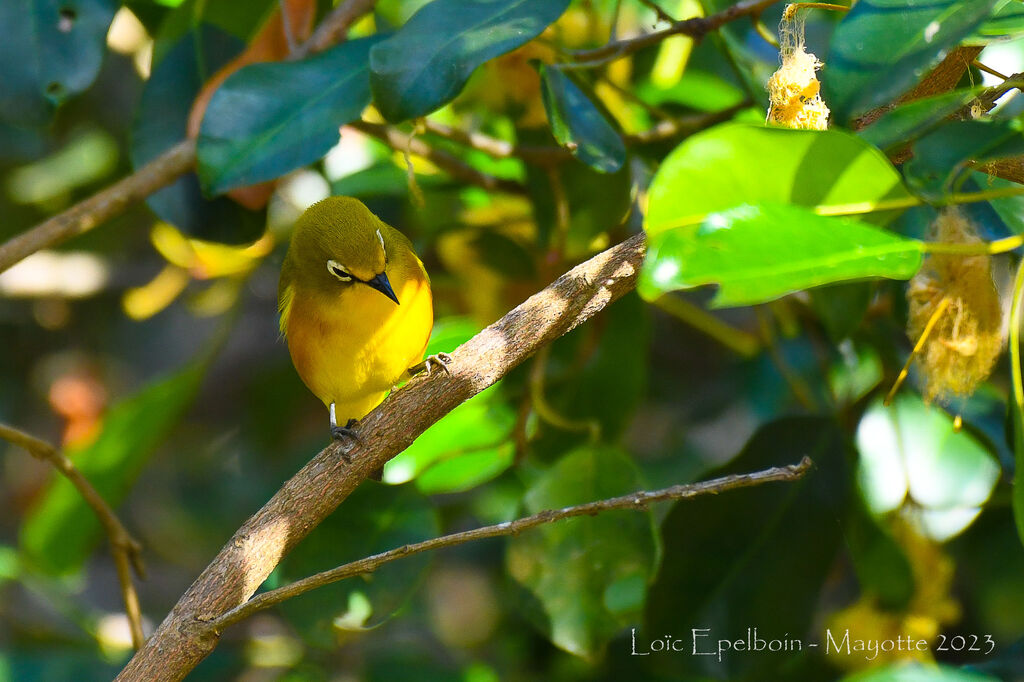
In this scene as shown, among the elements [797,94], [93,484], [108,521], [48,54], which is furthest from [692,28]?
[93,484]

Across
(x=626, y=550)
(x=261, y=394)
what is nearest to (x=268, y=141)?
(x=626, y=550)

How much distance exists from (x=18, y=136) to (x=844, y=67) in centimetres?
229

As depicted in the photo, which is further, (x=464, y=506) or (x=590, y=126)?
(x=464, y=506)

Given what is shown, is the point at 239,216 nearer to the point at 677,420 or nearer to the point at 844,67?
the point at 844,67

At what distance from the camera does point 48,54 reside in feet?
5.42

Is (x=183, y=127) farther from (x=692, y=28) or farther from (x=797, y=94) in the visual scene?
(x=797, y=94)

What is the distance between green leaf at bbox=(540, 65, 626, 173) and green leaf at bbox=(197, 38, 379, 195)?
0.30m

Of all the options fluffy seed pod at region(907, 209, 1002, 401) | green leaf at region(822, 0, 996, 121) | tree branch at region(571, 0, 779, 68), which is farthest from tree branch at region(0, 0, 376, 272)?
fluffy seed pod at region(907, 209, 1002, 401)

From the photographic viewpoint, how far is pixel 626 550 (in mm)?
1564

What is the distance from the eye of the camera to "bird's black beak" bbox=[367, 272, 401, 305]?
178cm

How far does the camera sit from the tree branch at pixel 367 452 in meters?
1.17

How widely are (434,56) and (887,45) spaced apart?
0.60m

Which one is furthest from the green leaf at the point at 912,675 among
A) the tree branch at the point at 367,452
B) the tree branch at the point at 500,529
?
the tree branch at the point at 367,452

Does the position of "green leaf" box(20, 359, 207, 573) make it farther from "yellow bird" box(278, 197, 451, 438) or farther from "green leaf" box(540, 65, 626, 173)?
"green leaf" box(540, 65, 626, 173)
